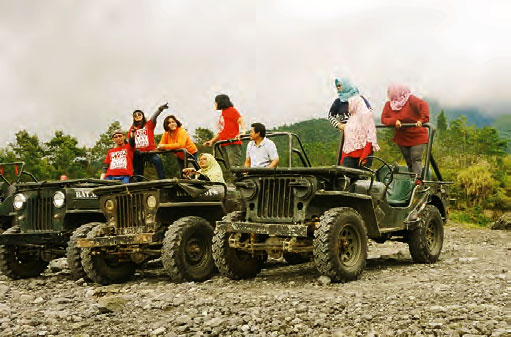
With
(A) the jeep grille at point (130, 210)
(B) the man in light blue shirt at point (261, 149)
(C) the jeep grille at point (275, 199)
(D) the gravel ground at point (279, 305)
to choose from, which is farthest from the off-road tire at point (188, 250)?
(B) the man in light blue shirt at point (261, 149)

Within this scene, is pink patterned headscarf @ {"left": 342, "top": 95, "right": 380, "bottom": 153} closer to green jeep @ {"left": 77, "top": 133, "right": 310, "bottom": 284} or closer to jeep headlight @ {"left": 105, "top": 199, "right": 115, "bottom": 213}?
green jeep @ {"left": 77, "top": 133, "right": 310, "bottom": 284}

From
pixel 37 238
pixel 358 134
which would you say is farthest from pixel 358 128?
pixel 37 238

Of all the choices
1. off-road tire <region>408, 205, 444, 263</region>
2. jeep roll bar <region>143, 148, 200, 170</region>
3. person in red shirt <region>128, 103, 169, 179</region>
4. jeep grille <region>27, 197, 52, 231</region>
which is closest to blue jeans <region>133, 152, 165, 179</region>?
person in red shirt <region>128, 103, 169, 179</region>

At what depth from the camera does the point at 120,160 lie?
938cm

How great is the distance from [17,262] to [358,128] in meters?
5.23

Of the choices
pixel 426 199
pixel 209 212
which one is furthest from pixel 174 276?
pixel 426 199

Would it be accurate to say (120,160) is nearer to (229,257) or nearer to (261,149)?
(261,149)

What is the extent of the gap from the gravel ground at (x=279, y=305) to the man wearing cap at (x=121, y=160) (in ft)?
6.27

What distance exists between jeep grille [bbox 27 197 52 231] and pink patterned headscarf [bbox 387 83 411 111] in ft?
17.5

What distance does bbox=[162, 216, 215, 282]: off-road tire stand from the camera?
6.86 metres

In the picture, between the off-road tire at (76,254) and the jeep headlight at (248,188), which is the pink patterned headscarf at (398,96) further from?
the off-road tire at (76,254)

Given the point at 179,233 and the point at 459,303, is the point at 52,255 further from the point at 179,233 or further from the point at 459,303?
the point at 459,303

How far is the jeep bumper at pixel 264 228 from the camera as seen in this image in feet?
20.5

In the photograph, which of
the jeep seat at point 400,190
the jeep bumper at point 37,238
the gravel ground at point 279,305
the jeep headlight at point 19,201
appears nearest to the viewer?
the gravel ground at point 279,305
